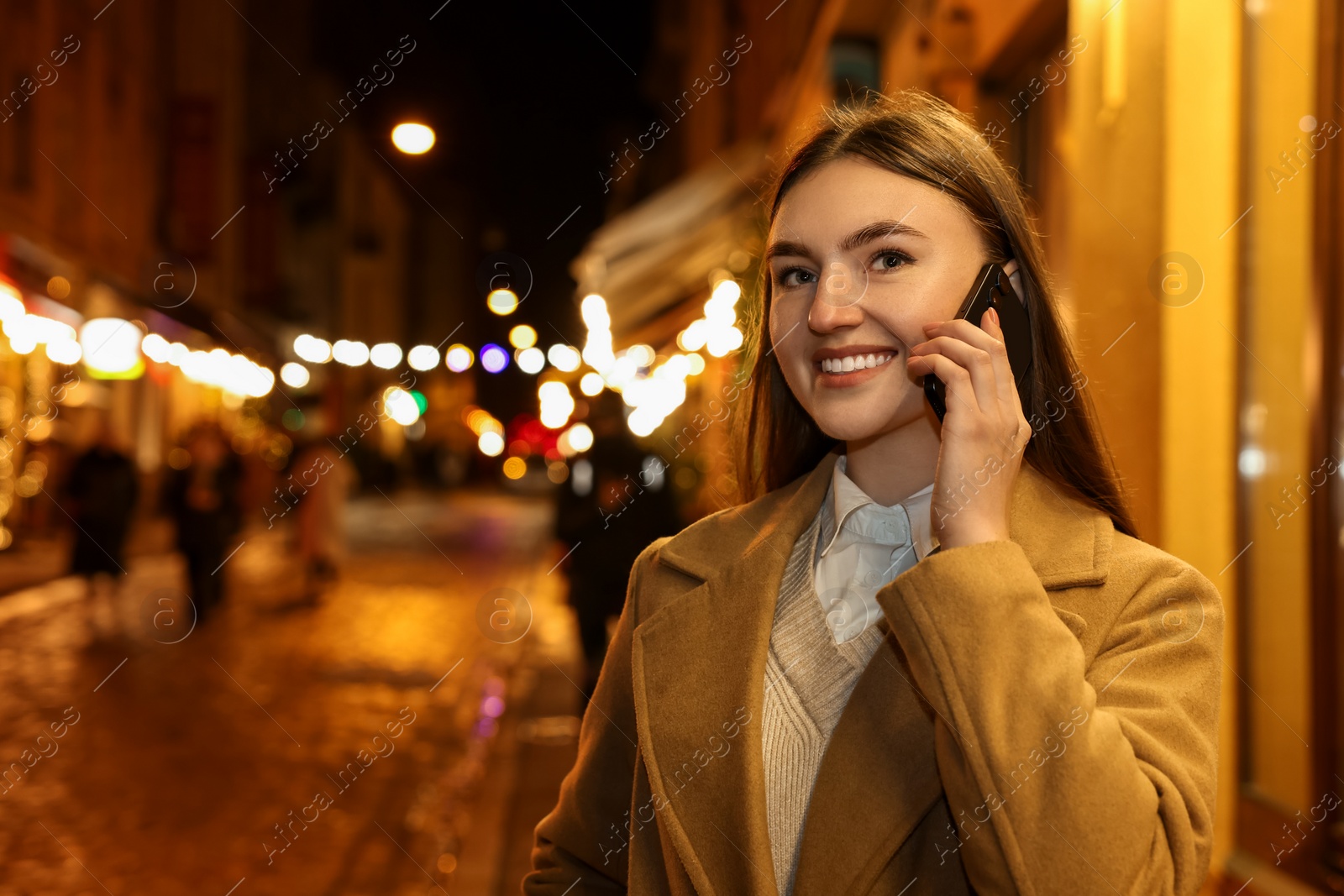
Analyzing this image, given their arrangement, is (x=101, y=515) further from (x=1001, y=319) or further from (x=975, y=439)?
(x=975, y=439)

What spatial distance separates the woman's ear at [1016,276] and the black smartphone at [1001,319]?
0.05ft

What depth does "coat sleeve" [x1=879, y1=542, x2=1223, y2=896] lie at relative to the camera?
1.28m

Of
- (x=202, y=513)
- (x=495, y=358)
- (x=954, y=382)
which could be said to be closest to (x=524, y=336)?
(x=495, y=358)

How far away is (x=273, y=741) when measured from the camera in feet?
22.6

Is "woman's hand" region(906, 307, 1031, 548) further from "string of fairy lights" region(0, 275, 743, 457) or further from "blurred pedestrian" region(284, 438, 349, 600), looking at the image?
"blurred pedestrian" region(284, 438, 349, 600)

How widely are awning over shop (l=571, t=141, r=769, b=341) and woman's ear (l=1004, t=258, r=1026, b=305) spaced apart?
932cm

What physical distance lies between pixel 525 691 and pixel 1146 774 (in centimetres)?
795

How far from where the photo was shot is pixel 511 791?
20.5ft

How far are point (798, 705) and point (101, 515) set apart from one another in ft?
38.9

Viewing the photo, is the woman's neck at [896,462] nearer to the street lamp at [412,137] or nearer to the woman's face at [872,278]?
the woman's face at [872,278]

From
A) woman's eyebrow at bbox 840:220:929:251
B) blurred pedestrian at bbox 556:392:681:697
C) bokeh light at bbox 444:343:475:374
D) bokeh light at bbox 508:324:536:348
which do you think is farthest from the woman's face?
bokeh light at bbox 444:343:475:374

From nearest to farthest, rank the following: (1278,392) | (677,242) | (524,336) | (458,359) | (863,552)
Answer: (863,552) → (1278,392) → (677,242) → (524,336) → (458,359)

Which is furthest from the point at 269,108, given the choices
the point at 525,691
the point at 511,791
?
the point at 511,791

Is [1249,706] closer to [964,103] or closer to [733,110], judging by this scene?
[964,103]
